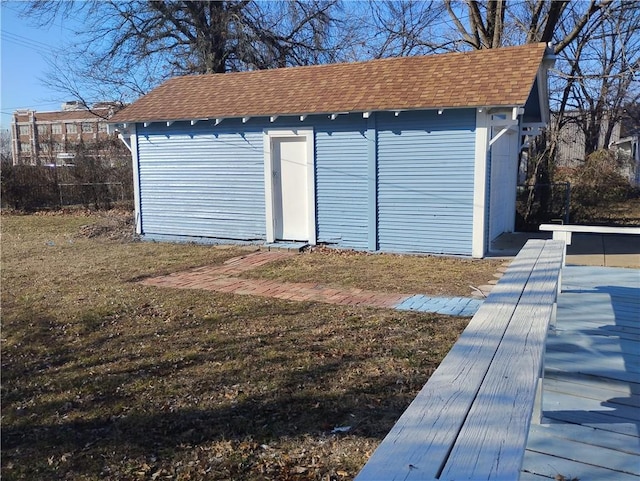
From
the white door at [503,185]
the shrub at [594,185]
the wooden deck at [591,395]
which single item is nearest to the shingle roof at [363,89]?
the white door at [503,185]

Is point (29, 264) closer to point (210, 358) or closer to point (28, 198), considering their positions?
point (210, 358)

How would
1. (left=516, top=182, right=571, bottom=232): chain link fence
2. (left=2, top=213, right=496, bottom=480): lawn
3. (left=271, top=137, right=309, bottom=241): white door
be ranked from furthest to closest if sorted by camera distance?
(left=516, top=182, right=571, bottom=232): chain link fence → (left=271, top=137, right=309, bottom=241): white door → (left=2, top=213, right=496, bottom=480): lawn

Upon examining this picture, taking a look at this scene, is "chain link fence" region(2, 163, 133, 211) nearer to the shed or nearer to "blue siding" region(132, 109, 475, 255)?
the shed

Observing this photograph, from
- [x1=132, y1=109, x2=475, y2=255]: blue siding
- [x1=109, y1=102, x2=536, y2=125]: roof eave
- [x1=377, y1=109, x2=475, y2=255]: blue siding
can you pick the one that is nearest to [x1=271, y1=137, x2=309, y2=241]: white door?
[x1=132, y1=109, x2=475, y2=255]: blue siding

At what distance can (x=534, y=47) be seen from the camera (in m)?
9.88

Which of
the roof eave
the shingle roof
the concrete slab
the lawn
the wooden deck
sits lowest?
the lawn

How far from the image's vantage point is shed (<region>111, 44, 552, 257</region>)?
9188 millimetres

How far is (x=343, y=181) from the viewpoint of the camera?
402 inches

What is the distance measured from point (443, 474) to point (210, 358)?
11.2 feet

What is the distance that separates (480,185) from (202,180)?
6.01 m

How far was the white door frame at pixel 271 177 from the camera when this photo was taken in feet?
34.1

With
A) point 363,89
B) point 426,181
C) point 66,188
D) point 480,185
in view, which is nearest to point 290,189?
point 363,89

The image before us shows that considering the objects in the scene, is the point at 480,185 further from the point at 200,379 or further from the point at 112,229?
the point at 112,229

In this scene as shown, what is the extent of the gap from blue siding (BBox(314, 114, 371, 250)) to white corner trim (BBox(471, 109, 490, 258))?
2017mm
